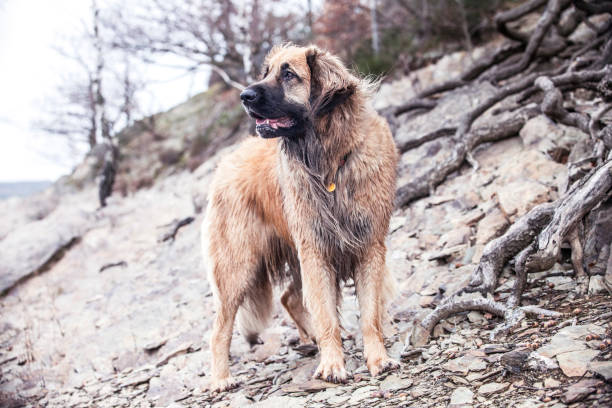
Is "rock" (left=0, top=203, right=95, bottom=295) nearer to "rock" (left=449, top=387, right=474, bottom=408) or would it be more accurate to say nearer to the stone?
"rock" (left=449, top=387, right=474, bottom=408)

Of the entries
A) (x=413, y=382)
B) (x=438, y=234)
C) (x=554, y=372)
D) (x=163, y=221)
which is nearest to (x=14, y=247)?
(x=163, y=221)

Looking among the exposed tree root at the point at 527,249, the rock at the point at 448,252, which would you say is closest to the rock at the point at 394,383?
the exposed tree root at the point at 527,249

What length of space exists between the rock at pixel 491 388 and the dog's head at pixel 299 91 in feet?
6.48

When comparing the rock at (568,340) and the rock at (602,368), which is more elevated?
the rock at (602,368)

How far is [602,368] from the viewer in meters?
1.94

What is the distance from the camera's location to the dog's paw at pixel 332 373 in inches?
117

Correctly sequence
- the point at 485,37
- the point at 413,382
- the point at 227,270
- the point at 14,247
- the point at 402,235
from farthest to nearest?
1. the point at 14,247
2. the point at 485,37
3. the point at 402,235
4. the point at 227,270
5. the point at 413,382

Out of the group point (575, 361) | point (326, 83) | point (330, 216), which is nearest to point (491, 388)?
point (575, 361)

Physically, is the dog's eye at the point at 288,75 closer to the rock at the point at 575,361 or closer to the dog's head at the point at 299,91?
the dog's head at the point at 299,91

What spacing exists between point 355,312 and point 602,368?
2786 millimetres

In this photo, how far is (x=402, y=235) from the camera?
5441 millimetres

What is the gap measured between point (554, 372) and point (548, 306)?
0.88 meters

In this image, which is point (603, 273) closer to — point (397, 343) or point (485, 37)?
point (397, 343)

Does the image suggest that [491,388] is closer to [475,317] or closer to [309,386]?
[475,317]
